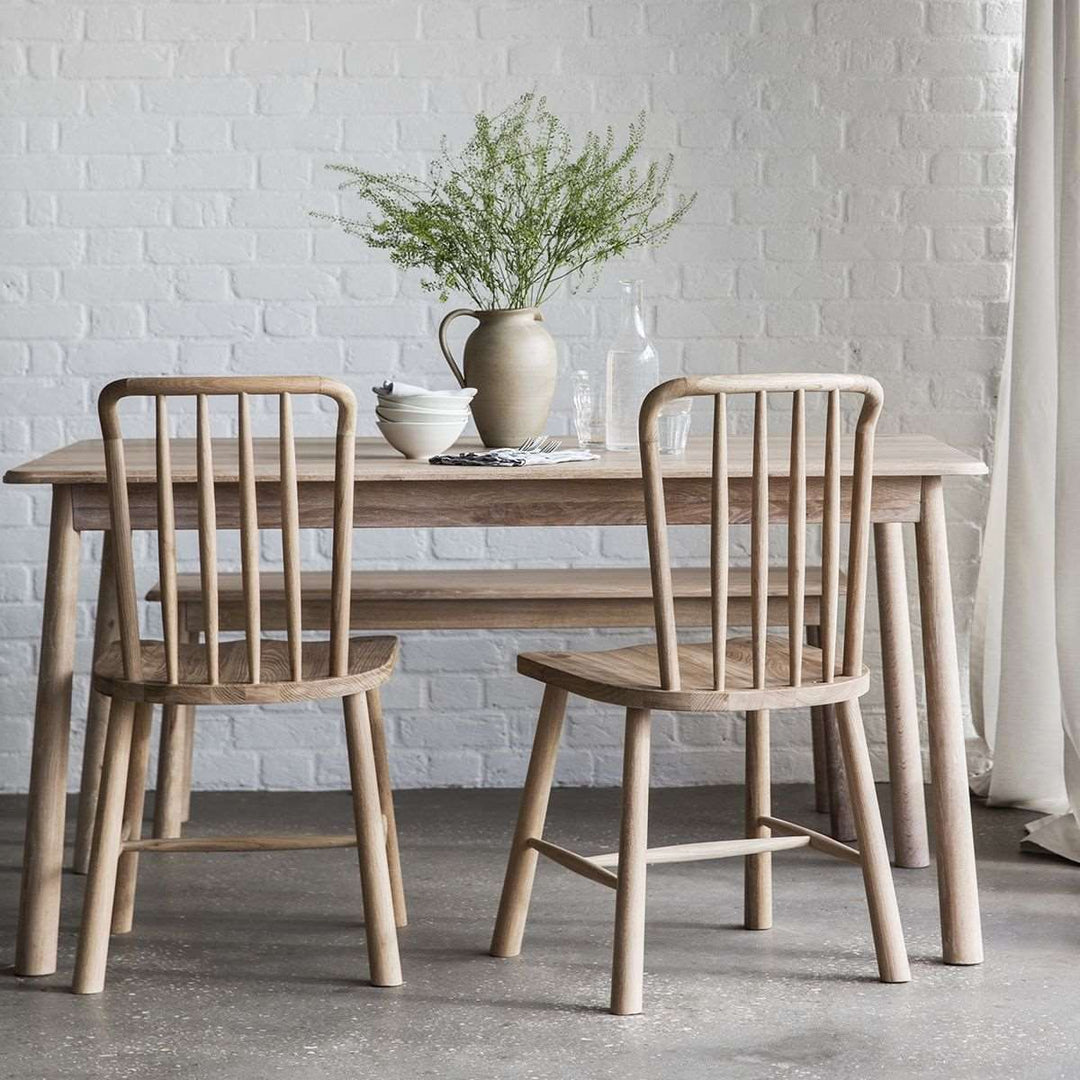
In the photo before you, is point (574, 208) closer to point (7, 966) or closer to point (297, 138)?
point (297, 138)

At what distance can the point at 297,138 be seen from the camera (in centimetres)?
317

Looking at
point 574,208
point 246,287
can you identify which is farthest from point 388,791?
point 246,287

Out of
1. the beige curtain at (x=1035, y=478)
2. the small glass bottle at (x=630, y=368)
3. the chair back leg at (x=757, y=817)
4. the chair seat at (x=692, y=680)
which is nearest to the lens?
the chair seat at (x=692, y=680)

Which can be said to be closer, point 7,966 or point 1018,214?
point 7,966

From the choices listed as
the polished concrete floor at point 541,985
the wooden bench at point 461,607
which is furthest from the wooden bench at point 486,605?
the polished concrete floor at point 541,985

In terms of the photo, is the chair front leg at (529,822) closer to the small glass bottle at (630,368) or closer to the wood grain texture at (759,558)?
the wood grain texture at (759,558)

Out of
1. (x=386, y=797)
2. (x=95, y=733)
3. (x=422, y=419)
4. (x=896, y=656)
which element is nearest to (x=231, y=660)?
(x=386, y=797)

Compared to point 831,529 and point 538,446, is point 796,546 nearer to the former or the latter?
point 831,529

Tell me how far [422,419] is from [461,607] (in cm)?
55

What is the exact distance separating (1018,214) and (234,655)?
68.8 inches

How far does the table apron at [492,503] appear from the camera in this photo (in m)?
2.21

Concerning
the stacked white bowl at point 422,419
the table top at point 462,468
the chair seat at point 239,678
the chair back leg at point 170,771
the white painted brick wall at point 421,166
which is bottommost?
the chair back leg at point 170,771

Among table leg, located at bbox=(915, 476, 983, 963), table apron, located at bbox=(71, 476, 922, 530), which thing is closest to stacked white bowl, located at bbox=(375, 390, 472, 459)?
table apron, located at bbox=(71, 476, 922, 530)

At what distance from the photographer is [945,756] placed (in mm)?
2273
